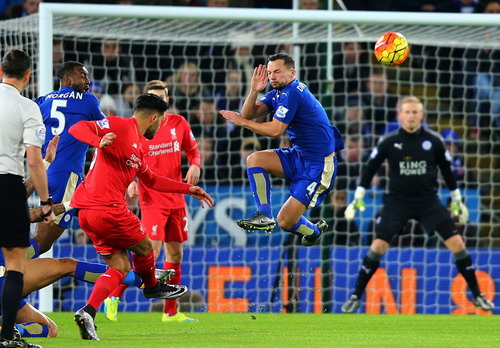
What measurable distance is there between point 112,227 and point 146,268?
54 cm

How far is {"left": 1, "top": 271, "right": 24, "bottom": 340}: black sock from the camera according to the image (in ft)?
19.9

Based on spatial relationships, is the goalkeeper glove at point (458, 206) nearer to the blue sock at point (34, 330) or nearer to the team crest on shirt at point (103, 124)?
the team crest on shirt at point (103, 124)

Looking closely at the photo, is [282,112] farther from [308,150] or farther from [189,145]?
[189,145]

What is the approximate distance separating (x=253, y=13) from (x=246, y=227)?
3383 mm

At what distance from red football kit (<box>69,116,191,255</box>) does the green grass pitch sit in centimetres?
76

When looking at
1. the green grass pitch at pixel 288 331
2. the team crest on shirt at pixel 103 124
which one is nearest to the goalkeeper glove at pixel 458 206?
the green grass pitch at pixel 288 331

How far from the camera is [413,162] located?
10.8m

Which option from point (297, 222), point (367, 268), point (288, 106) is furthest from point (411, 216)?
point (288, 106)

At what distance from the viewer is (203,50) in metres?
14.0

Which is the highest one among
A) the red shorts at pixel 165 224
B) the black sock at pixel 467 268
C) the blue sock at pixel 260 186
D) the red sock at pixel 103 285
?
the blue sock at pixel 260 186

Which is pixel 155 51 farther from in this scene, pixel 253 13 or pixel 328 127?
pixel 328 127

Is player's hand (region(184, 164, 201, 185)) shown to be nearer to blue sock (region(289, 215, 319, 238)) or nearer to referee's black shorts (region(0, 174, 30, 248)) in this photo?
blue sock (region(289, 215, 319, 238))

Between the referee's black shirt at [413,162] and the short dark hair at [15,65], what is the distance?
5.39 metres

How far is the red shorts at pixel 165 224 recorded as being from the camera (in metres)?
9.25
